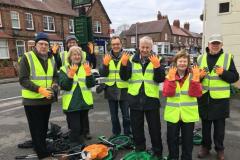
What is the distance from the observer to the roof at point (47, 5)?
2261cm

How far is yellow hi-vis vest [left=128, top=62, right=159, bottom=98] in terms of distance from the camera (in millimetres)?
3648

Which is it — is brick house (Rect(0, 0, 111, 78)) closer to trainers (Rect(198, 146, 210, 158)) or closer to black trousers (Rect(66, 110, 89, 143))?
black trousers (Rect(66, 110, 89, 143))

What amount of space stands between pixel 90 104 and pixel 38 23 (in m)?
23.0

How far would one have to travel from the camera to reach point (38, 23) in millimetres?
24734

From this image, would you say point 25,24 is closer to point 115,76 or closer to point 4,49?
point 4,49

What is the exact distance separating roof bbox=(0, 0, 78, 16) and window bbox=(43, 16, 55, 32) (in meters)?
0.87

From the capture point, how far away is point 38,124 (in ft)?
12.5

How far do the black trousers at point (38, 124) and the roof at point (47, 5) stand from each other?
2049 centimetres

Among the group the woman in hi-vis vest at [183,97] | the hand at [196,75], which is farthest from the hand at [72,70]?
the hand at [196,75]

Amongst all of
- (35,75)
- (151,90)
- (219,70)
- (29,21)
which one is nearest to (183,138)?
(151,90)

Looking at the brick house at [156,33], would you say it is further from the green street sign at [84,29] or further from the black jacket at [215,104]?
the black jacket at [215,104]

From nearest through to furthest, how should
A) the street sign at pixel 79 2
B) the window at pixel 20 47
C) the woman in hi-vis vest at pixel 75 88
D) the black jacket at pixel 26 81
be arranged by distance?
1. the black jacket at pixel 26 81
2. the woman in hi-vis vest at pixel 75 88
3. the street sign at pixel 79 2
4. the window at pixel 20 47

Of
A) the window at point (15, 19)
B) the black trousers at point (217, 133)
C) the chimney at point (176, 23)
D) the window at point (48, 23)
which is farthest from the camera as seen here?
the chimney at point (176, 23)

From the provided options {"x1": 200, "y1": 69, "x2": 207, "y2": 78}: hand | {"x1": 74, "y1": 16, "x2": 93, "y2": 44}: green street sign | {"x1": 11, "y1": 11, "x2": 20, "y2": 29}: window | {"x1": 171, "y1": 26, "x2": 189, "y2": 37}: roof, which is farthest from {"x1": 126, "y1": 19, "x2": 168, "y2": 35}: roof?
{"x1": 200, "y1": 69, "x2": 207, "y2": 78}: hand
